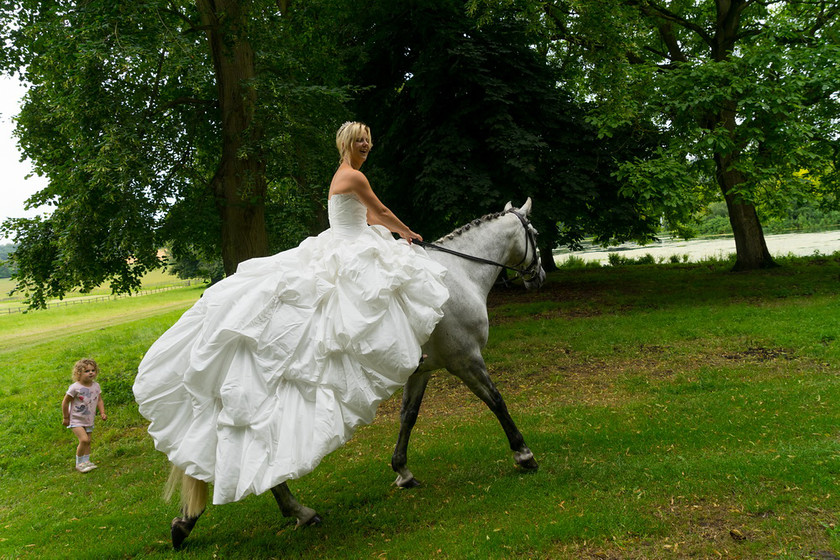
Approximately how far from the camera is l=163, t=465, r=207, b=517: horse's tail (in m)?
4.39

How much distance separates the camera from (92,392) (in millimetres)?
7547

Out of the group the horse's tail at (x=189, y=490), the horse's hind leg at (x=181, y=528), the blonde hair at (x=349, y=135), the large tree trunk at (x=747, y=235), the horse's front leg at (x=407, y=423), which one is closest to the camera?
the horse's tail at (x=189, y=490)

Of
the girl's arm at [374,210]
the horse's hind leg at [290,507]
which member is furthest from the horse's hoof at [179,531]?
the girl's arm at [374,210]

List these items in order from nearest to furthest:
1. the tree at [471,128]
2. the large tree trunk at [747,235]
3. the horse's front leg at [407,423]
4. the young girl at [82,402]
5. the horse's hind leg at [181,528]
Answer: the horse's hind leg at [181,528], the horse's front leg at [407,423], the young girl at [82,402], the tree at [471,128], the large tree trunk at [747,235]

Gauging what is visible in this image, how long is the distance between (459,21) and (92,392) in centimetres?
1237

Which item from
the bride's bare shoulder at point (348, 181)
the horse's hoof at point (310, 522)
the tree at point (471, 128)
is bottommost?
the horse's hoof at point (310, 522)

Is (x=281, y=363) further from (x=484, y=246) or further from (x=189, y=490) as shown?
(x=484, y=246)

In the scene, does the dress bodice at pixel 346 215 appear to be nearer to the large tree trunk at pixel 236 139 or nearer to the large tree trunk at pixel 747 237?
the large tree trunk at pixel 236 139

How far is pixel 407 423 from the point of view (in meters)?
5.68

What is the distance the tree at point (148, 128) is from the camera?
361 inches

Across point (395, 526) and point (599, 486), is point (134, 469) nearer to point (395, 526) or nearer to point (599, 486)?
point (395, 526)

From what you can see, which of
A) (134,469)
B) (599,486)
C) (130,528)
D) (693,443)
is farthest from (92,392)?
(693,443)

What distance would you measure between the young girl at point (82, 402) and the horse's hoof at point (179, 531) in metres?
3.41

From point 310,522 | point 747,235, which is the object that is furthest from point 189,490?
point 747,235
